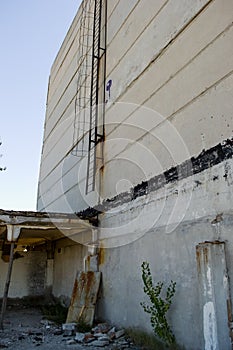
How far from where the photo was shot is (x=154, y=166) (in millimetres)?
5512

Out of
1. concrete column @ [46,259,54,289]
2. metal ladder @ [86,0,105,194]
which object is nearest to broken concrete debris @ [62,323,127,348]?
metal ladder @ [86,0,105,194]

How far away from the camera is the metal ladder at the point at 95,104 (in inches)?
315

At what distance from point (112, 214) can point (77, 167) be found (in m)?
3.13

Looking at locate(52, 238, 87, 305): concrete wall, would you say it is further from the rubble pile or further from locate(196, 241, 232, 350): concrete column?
locate(196, 241, 232, 350): concrete column

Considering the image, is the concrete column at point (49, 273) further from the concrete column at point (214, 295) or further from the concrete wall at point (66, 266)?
the concrete column at point (214, 295)

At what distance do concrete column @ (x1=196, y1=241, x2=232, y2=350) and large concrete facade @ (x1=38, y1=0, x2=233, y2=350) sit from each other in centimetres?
1

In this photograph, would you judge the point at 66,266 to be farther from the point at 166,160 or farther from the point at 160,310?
the point at 166,160

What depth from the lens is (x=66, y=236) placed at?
9.69 m

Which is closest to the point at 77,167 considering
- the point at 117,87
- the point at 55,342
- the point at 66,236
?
the point at 66,236

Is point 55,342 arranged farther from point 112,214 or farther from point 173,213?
point 173,213

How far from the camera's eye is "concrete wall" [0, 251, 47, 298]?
36.8ft

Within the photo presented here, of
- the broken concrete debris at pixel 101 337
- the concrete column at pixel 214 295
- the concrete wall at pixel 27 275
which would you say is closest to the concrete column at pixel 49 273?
the concrete wall at pixel 27 275

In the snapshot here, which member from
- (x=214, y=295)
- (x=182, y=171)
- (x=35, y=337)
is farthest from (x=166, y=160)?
(x=35, y=337)

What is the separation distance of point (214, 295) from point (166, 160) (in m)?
2.26
